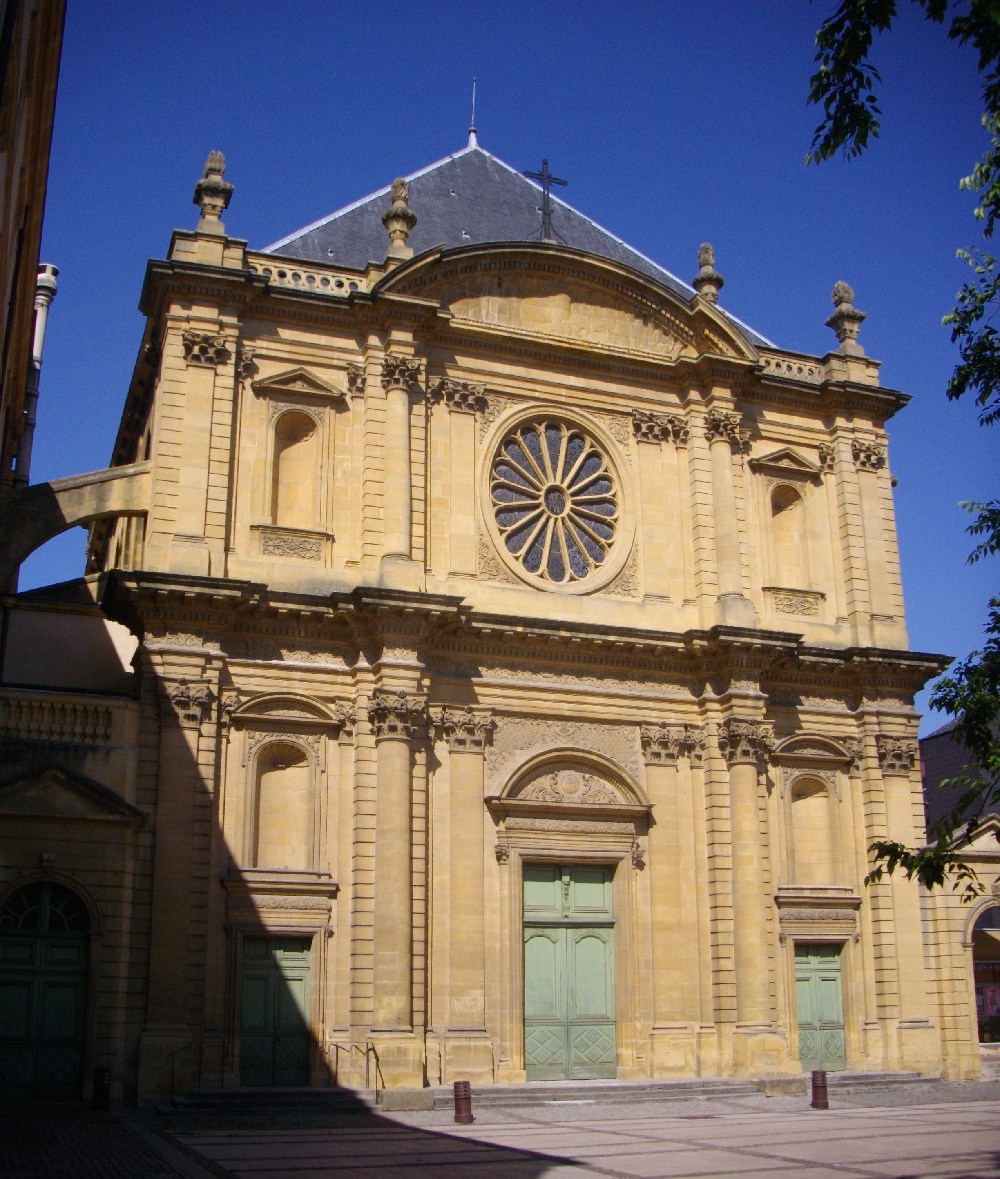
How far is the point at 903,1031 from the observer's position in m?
22.7

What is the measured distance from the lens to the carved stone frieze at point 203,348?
21547 mm

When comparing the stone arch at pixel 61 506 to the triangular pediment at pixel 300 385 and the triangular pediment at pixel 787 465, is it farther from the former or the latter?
the triangular pediment at pixel 787 465

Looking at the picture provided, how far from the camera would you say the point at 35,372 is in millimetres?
32094

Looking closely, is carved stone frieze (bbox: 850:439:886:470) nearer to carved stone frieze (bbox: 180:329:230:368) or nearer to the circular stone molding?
the circular stone molding

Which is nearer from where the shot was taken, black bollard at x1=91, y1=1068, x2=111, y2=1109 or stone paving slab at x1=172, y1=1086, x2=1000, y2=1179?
stone paving slab at x1=172, y1=1086, x2=1000, y2=1179

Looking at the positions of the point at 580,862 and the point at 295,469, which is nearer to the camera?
the point at 580,862

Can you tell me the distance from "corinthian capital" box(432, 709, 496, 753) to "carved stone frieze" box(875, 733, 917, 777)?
24.4 ft

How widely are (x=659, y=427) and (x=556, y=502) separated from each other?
2.55 metres

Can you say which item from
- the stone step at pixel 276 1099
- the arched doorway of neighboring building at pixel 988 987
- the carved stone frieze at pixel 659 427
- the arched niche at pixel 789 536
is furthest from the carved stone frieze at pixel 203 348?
the arched doorway of neighboring building at pixel 988 987

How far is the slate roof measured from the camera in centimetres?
2519

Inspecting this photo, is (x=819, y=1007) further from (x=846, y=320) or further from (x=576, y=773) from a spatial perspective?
(x=846, y=320)

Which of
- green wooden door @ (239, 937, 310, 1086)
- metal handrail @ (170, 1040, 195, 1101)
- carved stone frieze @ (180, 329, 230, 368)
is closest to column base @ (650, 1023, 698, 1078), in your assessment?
green wooden door @ (239, 937, 310, 1086)

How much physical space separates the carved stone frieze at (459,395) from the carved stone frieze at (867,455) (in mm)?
7555

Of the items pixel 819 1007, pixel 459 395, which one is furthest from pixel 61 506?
pixel 819 1007
